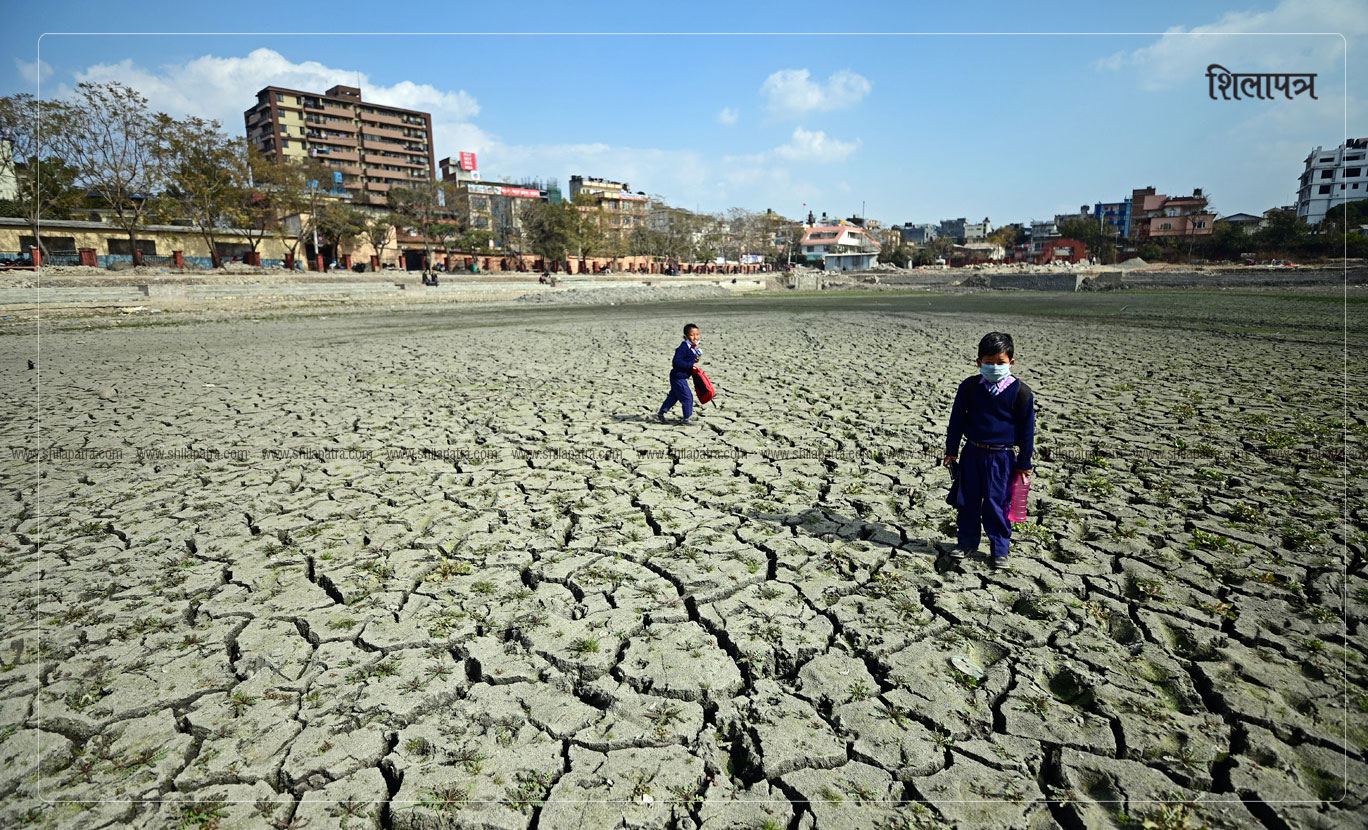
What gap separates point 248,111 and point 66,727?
101 meters

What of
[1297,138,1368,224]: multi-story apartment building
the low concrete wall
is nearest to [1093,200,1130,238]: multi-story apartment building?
[1297,138,1368,224]: multi-story apartment building

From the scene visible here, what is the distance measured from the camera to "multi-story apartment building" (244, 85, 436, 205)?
7475 centimetres

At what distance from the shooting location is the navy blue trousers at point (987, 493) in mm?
3576

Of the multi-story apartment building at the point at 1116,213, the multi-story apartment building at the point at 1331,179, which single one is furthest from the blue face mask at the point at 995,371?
the multi-story apartment building at the point at 1116,213

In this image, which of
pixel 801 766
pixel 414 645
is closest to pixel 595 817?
pixel 801 766

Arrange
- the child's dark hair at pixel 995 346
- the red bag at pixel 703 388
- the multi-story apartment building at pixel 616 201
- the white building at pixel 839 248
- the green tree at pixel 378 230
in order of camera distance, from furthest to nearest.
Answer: the white building at pixel 839 248 → the multi-story apartment building at pixel 616 201 → the green tree at pixel 378 230 → the red bag at pixel 703 388 → the child's dark hair at pixel 995 346

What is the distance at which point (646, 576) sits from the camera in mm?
3734

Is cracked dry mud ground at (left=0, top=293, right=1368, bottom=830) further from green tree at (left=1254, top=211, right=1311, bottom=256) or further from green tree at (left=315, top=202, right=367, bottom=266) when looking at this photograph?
green tree at (left=1254, top=211, right=1311, bottom=256)

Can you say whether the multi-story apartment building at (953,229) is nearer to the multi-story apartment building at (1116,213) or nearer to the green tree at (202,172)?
the multi-story apartment building at (1116,213)

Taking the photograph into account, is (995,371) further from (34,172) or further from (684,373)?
(34,172)

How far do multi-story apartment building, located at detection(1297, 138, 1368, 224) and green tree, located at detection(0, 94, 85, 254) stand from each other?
89849 mm

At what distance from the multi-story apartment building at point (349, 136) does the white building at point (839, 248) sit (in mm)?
55309

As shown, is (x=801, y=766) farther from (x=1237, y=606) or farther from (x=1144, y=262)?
(x=1144, y=262)

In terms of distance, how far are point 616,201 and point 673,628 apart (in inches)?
3805
